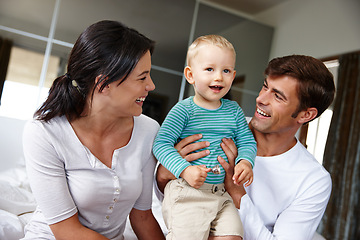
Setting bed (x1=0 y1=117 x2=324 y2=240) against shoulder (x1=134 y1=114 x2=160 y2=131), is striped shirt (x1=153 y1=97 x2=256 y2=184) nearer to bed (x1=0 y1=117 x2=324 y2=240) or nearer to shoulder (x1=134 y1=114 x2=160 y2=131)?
shoulder (x1=134 y1=114 x2=160 y2=131)

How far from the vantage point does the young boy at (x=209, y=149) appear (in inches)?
49.4

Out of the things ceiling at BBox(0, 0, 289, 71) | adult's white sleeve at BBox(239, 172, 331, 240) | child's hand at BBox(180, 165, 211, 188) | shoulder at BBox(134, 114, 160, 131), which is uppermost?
ceiling at BBox(0, 0, 289, 71)

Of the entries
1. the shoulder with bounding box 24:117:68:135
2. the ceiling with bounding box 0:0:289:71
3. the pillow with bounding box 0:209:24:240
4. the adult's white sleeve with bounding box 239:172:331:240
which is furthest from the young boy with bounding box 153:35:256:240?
the ceiling with bounding box 0:0:289:71

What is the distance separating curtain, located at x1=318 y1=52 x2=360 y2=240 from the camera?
147 inches

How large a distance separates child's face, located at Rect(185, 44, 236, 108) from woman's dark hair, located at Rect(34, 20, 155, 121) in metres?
0.21

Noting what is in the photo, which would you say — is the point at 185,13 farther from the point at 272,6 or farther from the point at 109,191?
the point at 109,191

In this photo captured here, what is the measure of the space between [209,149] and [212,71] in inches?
11.8

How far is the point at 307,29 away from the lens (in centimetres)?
493

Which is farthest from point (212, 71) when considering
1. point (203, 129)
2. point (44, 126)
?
point (44, 126)

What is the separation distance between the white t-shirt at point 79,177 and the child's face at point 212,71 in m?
0.31

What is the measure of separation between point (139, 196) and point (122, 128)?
0.28 meters

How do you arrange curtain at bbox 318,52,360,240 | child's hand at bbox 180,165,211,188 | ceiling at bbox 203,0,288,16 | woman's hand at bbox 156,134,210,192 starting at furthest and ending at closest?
ceiling at bbox 203,0,288,16
curtain at bbox 318,52,360,240
woman's hand at bbox 156,134,210,192
child's hand at bbox 180,165,211,188

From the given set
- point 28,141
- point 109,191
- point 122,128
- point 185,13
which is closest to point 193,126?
point 122,128

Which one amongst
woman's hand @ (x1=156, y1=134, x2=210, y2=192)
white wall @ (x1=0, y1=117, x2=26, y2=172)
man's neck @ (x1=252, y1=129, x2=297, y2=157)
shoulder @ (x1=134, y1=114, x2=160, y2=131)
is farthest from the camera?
white wall @ (x1=0, y1=117, x2=26, y2=172)
